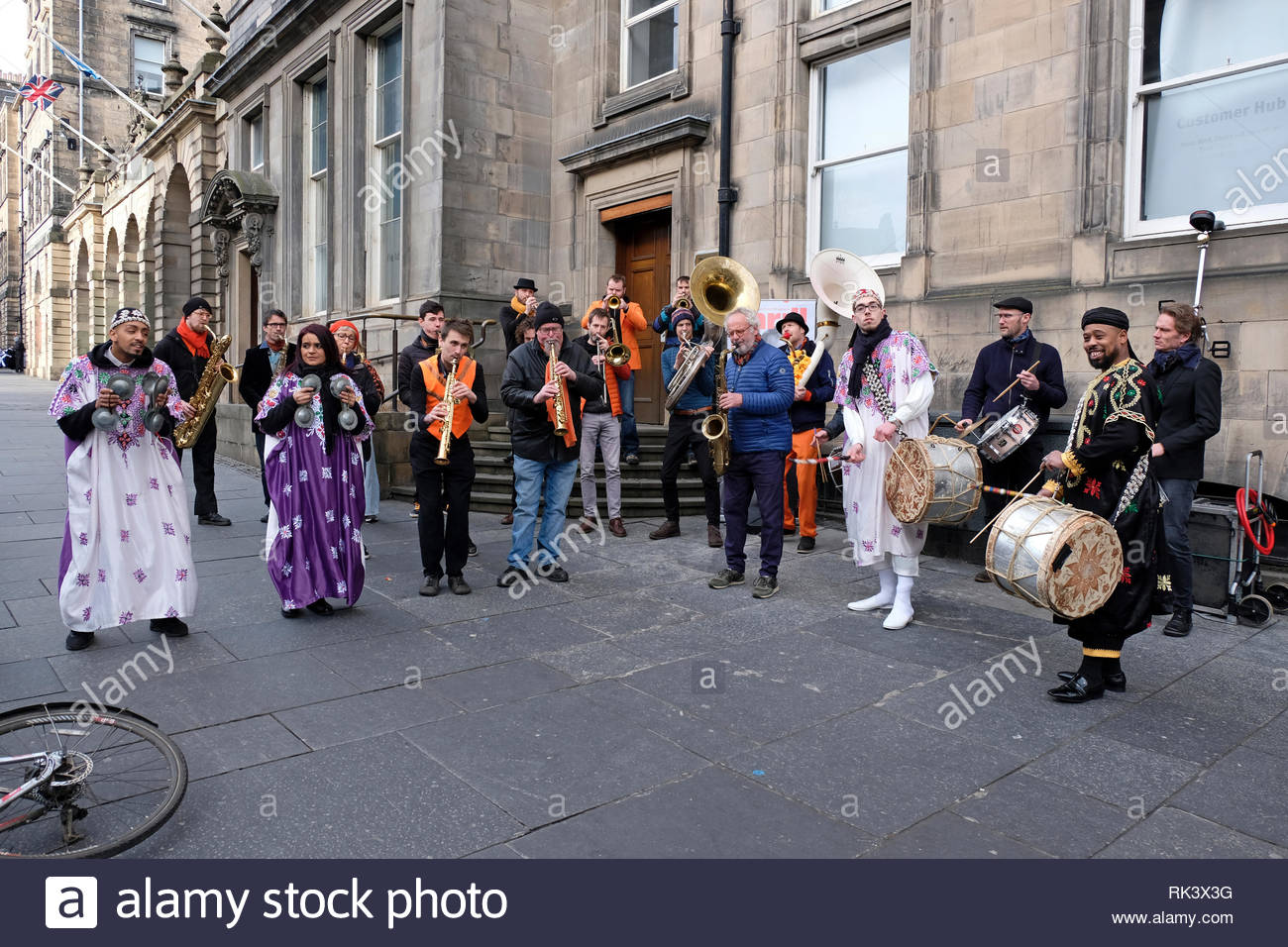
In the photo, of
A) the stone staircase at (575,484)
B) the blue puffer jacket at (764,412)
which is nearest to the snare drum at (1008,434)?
the blue puffer jacket at (764,412)

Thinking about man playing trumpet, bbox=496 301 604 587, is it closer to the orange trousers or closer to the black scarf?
the black scarf

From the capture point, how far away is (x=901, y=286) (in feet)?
30.6

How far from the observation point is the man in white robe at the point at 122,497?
531 cm

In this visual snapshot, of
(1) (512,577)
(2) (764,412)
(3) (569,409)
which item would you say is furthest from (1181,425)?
(1) (512,577)

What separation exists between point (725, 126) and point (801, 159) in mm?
1121

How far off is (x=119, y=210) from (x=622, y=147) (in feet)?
108

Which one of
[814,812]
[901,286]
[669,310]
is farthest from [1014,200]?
[814,812]

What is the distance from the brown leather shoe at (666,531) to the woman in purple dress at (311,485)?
335cm

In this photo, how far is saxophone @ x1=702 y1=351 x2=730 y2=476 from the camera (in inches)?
275

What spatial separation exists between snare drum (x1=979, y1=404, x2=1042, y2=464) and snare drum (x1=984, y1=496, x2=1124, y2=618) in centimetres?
161

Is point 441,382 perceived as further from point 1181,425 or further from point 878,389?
point 1181,425

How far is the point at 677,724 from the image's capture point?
4355mm

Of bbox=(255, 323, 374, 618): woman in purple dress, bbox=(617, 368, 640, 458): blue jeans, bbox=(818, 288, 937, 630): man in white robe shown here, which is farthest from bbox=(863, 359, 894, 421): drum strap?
bbox=(617, 368, 640, 458): blue jeans

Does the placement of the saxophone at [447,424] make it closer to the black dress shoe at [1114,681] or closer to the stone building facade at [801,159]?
the black dress shoe at [1114,681]
